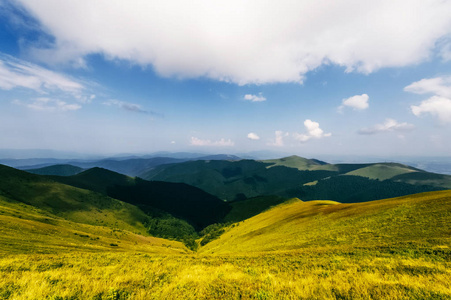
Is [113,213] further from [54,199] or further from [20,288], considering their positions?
[20,288]

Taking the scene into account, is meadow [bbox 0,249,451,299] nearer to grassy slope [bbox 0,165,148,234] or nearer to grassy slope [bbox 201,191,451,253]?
grassy slope [bbox 201,191,451,253]

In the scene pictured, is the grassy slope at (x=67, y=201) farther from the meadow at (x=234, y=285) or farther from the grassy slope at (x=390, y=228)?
the meadow at (x=234, y=285)

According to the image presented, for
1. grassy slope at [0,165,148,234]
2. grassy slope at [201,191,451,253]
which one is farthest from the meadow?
grassy slope at [0,165,148,234]

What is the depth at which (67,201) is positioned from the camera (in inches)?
4813

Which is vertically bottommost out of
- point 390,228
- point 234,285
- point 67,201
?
point 67,201

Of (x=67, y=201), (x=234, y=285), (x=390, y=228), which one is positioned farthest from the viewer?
(x=67, y=201)

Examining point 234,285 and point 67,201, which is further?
point 67,201

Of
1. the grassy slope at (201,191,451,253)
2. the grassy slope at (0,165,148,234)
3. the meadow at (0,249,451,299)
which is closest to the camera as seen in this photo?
the meadow at (0,249,451,299)

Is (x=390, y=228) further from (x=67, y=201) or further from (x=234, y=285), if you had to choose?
(x=67, y=201)

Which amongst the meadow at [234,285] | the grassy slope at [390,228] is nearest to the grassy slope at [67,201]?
the grassy slope at [390,228]

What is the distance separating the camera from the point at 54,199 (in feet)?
392

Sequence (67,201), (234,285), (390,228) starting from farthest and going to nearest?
(67,201), (390,228), (234,285)

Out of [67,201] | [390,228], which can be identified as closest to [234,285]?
[390,228]

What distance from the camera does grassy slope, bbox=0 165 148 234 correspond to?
354 feet
